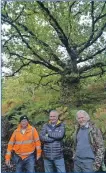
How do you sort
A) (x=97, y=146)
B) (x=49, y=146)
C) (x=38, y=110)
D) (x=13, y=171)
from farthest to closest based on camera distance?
(x=38, y=110) → (x=13, y=171) → (x=49, y=146) → (x=97, y=146)

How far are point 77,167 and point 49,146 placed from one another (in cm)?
36

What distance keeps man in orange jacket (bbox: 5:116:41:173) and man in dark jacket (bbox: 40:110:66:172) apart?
4.0 inches

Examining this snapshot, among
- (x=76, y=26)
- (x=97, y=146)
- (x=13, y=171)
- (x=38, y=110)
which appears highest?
(x=76, y=26)

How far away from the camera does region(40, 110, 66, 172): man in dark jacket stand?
283 cm

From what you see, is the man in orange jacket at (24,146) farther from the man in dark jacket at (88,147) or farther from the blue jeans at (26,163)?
the man in dark jacket at (88,147)

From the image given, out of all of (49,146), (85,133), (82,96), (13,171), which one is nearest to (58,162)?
(49,146)

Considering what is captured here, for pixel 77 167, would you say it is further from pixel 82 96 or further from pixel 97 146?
pixel 82 96

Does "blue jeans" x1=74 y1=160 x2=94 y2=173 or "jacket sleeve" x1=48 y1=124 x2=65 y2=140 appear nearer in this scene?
"blue jeans" x1=74 y1=160 x2=94 y2=173

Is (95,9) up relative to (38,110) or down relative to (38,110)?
up

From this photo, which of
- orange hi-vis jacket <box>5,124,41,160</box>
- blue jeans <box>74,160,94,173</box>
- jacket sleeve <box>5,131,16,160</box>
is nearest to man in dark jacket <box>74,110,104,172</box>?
blue jeans <box>74,160,94,173</box>

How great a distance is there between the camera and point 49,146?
112 inches

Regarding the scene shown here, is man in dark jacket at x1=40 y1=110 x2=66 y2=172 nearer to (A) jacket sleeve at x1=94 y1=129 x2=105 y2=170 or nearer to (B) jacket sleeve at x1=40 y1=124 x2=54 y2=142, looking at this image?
(B) jacket sleeve at x1=40 y1=124 x2=54 y2=142

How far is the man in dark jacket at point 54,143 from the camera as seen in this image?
111 inches

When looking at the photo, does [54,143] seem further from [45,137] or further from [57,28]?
[57,28]
